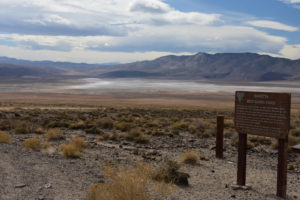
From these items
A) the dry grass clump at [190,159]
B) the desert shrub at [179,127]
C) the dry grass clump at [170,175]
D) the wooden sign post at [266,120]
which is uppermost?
the wooden sign post at [266,120]

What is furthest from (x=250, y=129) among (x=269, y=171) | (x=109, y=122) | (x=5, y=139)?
(x=109, y=122)

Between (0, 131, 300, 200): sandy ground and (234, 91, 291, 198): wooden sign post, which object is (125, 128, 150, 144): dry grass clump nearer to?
(0, 131, 300, 200): sandy ground

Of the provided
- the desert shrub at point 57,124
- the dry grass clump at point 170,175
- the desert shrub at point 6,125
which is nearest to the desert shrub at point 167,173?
the dry grass clump at point 170,175

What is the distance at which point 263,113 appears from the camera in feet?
25.3

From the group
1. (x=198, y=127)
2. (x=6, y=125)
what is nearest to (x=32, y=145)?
(x=6, y=125)

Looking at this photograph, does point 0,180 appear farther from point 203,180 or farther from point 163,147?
point 163,147

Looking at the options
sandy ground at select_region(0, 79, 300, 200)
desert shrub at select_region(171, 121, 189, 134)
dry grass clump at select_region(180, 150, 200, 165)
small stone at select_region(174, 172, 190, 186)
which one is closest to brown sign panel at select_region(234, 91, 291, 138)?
sandy ground at select_region(0, 79, 300, 200)

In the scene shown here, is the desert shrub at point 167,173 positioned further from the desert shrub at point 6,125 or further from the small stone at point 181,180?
the desert shrub at point 6,125

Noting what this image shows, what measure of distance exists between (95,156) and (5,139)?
4286 mm

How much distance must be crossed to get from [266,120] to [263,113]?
0.58 ft

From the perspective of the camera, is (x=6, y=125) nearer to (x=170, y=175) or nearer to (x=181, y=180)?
(x=170, y=175)

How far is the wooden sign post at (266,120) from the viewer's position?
7.27 meters

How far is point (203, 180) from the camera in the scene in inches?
337

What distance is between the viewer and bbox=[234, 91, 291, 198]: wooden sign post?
7270mm
